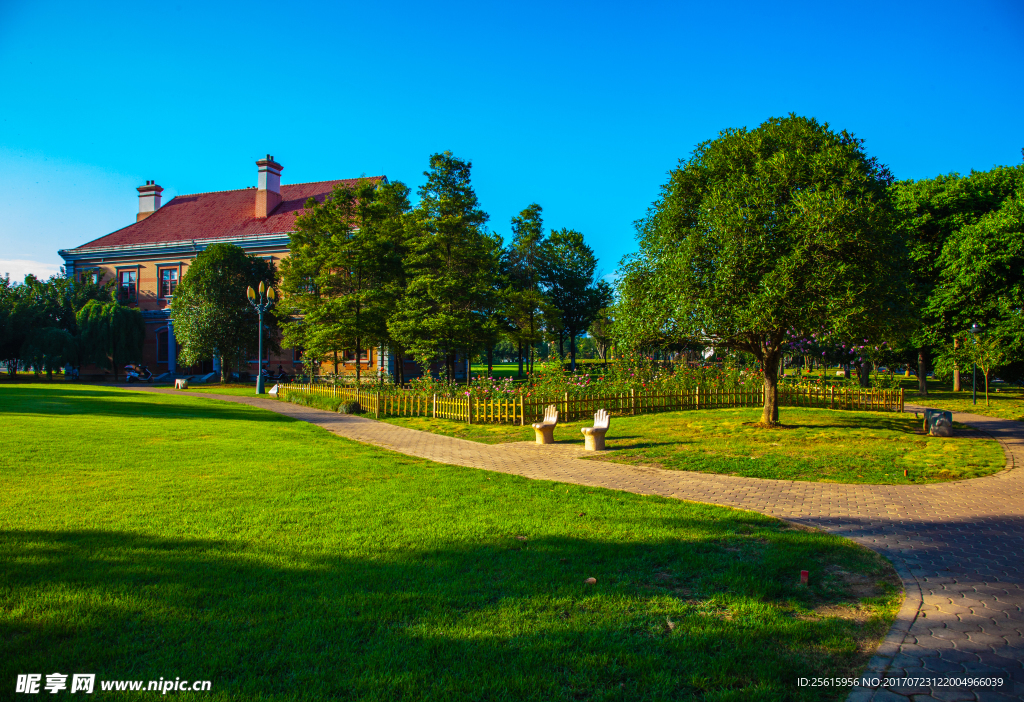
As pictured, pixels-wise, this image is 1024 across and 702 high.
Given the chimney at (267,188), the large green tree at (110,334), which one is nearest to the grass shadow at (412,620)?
the large green tree at (110,334)

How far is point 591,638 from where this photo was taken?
344 cm

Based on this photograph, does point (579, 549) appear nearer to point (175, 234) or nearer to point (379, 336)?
point (379, 336)

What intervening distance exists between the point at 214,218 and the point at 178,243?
4.14 meters

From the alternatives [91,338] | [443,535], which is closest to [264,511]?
[443,535]

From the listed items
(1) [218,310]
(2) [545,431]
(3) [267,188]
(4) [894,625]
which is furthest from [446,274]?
(3) [267,188]

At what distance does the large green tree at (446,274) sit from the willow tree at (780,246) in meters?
12.8

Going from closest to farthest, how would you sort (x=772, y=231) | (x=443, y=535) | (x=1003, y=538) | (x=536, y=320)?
(x=443, y=535) < (x=1003, y=538) < (x=772, y=231) < (x=536, y=320)

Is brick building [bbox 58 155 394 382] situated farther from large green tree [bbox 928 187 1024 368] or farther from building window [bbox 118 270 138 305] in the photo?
large green tree [bbox 928 187 1024 368]

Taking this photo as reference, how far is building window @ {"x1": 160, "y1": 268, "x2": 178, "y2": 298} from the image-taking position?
4553 centimetres

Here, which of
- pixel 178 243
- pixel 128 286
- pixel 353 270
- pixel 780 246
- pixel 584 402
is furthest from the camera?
pixel 128 286

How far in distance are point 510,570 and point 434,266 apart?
23.1 m

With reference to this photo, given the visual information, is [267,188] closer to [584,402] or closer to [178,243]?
[178,243]

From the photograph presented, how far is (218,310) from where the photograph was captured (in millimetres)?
34969

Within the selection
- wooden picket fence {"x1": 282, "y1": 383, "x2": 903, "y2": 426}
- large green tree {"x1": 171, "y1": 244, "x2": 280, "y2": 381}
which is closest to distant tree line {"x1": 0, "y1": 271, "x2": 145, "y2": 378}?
large green tree {"x1": 171, "y1": 244, "x2": 280, "y2": 381}
